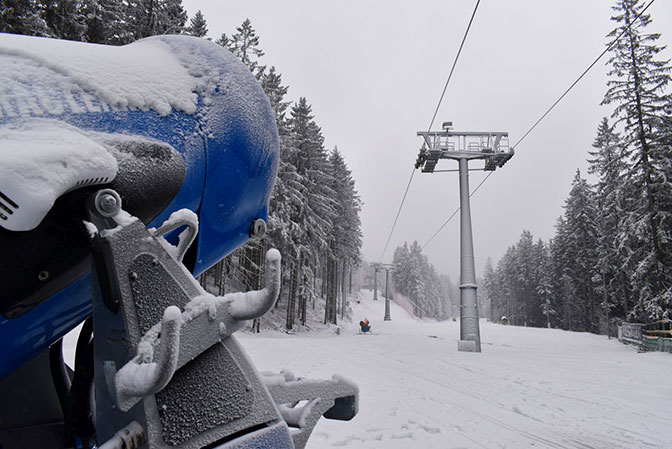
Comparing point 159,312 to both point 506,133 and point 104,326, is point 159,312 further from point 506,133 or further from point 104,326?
point 506,133

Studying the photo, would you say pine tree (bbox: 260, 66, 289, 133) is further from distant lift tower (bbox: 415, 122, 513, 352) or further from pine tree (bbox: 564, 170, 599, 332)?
pine tree (bbox: 564, 170, 599, 332)

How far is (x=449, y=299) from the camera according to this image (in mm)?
142750

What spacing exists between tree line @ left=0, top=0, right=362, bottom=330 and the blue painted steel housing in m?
8.21

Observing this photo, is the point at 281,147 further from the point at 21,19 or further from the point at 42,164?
the point at 42,164

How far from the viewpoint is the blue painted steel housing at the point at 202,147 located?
1196 mm

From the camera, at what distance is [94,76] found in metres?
1.30

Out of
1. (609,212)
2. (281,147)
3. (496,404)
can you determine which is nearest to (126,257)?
(496,404)

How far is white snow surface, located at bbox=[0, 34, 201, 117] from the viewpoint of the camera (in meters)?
1.14

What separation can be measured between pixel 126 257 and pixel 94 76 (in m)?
0.70

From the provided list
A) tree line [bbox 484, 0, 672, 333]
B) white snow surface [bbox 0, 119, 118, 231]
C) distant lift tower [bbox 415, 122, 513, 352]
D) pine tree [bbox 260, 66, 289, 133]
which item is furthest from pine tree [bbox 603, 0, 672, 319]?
white snow surface [bbox 0, 119, 118, 231]

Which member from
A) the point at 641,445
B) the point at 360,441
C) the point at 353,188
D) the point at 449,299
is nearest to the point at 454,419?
the point at 360,441

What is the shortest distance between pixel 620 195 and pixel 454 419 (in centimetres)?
2312

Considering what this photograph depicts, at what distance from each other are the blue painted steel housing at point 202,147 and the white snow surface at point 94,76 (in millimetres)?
11

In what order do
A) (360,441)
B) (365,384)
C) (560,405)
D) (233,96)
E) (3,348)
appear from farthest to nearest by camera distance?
1. (365,384)
2. (560,405)
3. (360,441)
4. (233,96)
5. (3,348)
